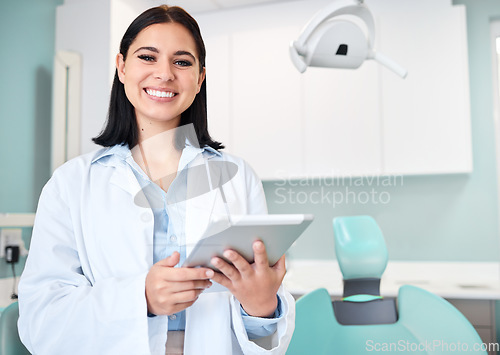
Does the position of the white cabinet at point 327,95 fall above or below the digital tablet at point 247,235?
above

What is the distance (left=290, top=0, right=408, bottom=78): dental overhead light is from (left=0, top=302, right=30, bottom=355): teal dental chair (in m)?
0.97

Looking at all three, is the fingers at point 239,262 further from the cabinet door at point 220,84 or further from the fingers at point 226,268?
the cabinet door at point 220,84

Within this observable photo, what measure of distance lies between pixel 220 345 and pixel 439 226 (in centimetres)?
205

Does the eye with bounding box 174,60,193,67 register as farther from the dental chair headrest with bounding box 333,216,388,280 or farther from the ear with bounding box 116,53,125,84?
the dental chair headrest with bounding box 333,216,388,280

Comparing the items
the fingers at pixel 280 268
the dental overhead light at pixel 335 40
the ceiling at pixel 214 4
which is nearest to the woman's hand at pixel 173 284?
the fingers at pixel 280 268

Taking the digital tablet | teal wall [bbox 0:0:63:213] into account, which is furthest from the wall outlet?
the digital tablet

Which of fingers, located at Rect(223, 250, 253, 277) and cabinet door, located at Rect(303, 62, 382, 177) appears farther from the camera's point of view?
cabinet door, located at Rect(303, 62, 382, 177)

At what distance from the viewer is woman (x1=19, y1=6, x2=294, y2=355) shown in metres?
0.78

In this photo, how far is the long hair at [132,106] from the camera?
0.96m

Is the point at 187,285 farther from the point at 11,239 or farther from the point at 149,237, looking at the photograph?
the point at 11,239

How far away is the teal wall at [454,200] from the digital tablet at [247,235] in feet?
6.82

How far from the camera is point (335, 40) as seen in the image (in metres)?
1.26

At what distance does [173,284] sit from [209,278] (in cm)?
6

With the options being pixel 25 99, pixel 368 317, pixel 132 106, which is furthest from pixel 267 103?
pixel 132 106
